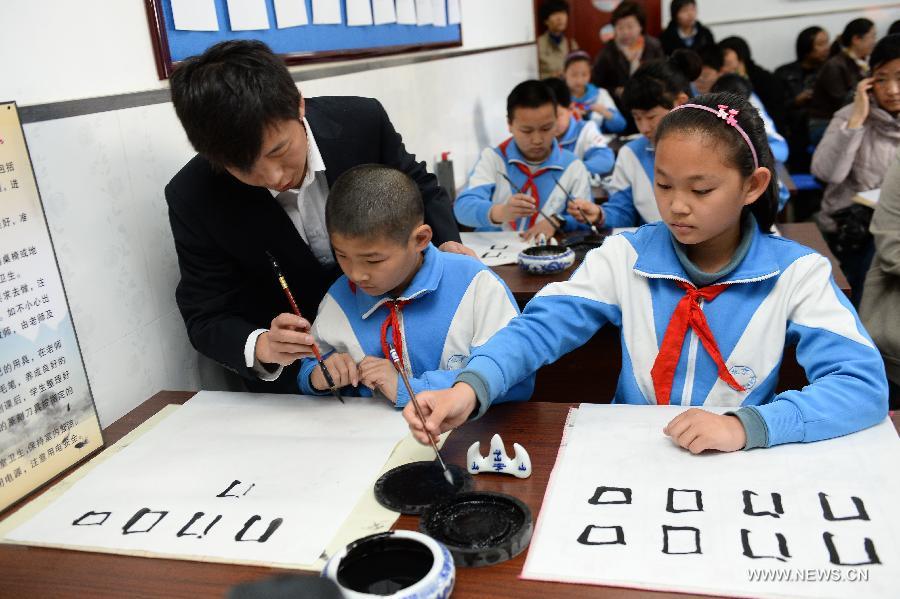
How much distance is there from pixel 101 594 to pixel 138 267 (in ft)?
2.72

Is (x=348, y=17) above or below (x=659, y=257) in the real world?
above

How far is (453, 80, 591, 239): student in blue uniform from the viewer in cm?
296

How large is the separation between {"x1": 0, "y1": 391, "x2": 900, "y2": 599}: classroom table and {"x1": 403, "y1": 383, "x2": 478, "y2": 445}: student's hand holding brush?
2.1 inches

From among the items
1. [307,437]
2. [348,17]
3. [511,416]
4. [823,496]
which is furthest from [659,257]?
[348,17]

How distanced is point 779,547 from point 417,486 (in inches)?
17.7

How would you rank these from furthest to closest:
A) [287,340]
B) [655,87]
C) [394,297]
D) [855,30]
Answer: [855,30]
[655,87]
[394,297]
[287,340]

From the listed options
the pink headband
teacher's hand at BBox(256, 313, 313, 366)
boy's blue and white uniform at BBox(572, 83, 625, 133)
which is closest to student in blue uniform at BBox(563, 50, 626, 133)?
boy's blue and white uniform at BBox(572, 83, 625, 133)

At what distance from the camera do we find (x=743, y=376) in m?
1.33

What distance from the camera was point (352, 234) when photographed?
54.5 inches

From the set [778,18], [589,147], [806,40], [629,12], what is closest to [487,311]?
[589,147]

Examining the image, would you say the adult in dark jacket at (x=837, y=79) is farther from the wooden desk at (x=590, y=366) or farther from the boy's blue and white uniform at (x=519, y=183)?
the wooden desk at (x=590, y=366)

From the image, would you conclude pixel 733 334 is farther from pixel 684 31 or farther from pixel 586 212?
pixel 684 31

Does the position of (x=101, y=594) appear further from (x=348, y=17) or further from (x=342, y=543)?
(x=348, y=17)

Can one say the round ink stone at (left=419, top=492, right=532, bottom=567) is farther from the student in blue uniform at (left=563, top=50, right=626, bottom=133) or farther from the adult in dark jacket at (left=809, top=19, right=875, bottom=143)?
the adult in dark jacket at (left=809, top=19, right=875, bottom=143)
